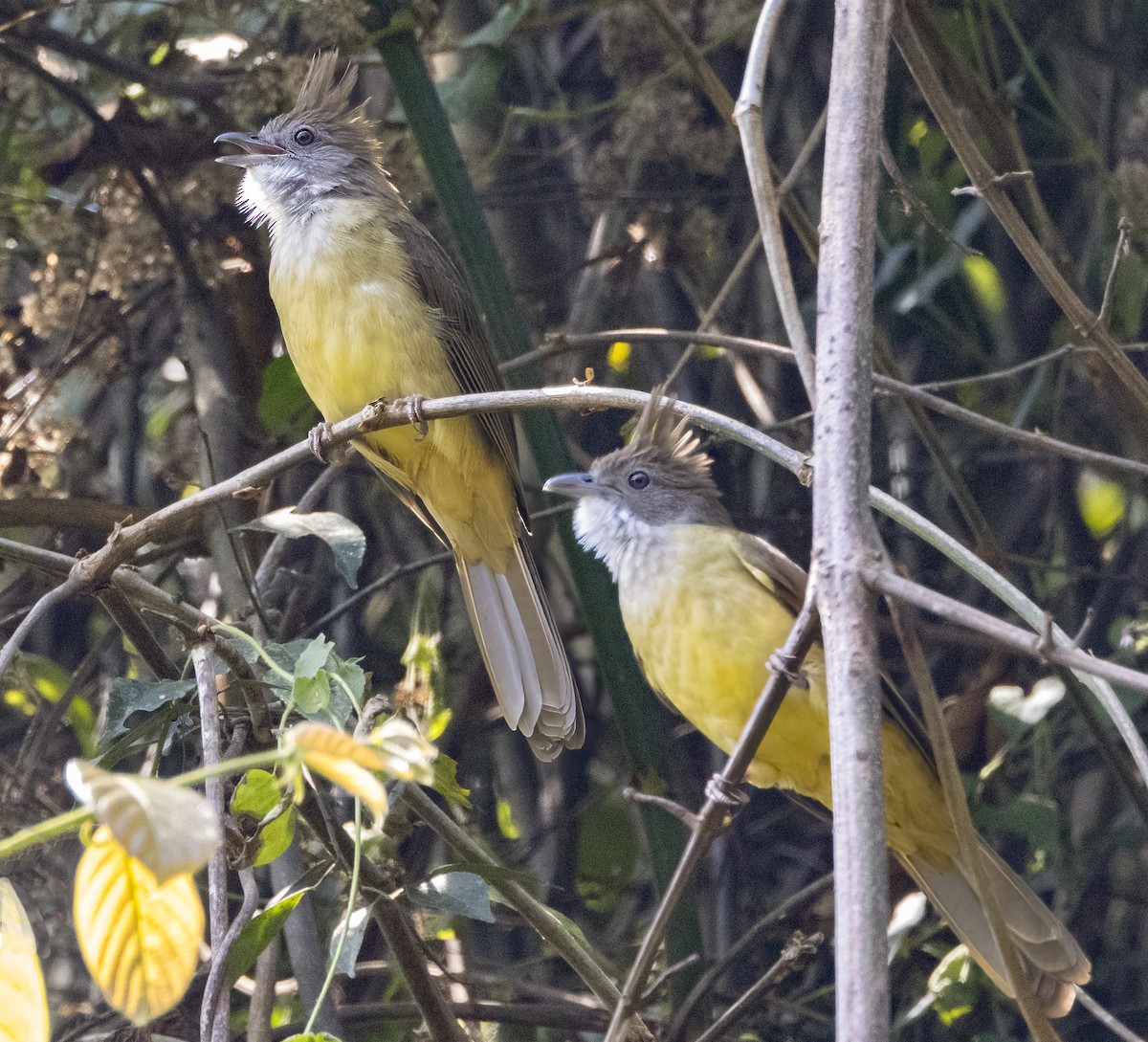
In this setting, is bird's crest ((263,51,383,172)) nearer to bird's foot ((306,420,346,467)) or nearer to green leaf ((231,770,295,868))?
bird's foot ((306,420,346,467))

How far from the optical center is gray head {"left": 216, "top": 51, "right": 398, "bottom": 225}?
3.93 meters

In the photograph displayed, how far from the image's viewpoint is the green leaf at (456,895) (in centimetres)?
271

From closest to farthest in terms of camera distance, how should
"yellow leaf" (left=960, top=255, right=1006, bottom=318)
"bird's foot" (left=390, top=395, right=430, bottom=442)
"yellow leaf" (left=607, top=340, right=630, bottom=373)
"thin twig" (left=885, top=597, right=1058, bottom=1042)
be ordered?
"thin twig" (left=885, top=597, right=1058, bottom=1042) → "bird's foot" (left=390, top=395, right=430, bottom=442) → "yellow leaf" (left=960, top=255, right=1006, bottom=318) → "yellow leaf" (left=607, top=340, right=630, bottom=373)

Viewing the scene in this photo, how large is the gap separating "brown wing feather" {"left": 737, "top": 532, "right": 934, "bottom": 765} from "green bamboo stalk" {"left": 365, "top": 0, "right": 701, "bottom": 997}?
1.41 ft

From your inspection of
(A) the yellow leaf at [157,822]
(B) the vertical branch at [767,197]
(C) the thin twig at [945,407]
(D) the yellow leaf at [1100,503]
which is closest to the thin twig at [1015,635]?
(B) the vertical branch at [767,197]

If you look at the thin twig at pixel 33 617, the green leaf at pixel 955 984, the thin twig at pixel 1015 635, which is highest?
the thin twig at pixel 1015 635

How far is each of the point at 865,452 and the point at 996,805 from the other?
9.67ft

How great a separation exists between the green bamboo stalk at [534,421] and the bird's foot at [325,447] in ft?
1.70

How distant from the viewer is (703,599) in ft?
10.9

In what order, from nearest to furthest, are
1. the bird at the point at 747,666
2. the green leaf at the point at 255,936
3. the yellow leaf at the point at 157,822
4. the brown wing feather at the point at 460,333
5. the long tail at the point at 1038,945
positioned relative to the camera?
the yellow leaf at the point at 157,822
the green leaf at the point at 255,936
the long tail at the point at 1038,945
the bird at the point at 747,666
the brown wing feather at the point at 460,333

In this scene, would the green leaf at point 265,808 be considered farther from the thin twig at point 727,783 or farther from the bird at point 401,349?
the bird at point 401,349

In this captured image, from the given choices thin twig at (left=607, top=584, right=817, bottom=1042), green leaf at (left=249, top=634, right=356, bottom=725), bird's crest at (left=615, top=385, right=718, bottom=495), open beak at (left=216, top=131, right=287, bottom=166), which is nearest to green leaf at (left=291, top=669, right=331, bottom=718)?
green leaf at (left=249, top=634, right=356, bottom=725)

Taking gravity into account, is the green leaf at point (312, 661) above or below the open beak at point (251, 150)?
below

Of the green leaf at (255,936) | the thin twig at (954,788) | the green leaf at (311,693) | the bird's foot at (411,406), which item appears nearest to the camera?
the thin twig at (954,788)
